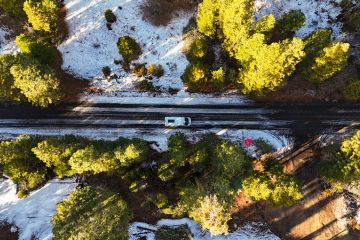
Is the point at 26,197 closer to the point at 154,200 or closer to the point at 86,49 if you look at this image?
the point at 154,200

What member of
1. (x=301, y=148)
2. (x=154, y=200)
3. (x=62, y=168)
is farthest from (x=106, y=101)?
(x=301, y=148)

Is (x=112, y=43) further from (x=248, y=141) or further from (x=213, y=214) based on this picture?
(x=213, y=214)

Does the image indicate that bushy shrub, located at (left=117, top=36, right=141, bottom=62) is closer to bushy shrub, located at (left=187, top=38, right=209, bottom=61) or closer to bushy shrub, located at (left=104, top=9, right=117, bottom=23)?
bushy shrub, located at (left=104, top=9, right=117, bottom=23)

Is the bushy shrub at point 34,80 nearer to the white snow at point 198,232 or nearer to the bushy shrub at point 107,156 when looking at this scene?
the bushy shrub at point 107,156

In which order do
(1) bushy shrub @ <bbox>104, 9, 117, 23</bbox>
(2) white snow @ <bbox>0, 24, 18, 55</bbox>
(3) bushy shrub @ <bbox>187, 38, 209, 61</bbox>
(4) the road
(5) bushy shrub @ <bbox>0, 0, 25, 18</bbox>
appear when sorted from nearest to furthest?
(5) bushy shrub @ <bbox>0, 0, 25, 18</bbox>, (3) bushy shrub @ <bbox>187, 38, 209, 61</bbox>, (4) the road, (2) white snow @ <bbox>0, 24, 18, 55</bbox>, (1) bushy shrub @ <bbox>104, 9, 117, 23</bbox>

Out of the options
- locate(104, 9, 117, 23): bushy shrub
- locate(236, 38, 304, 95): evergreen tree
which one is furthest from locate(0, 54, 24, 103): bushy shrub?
locate(236, 38, 304, 95): evergreen tree

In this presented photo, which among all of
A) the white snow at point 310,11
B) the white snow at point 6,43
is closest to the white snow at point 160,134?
the white snow at point 6,43
